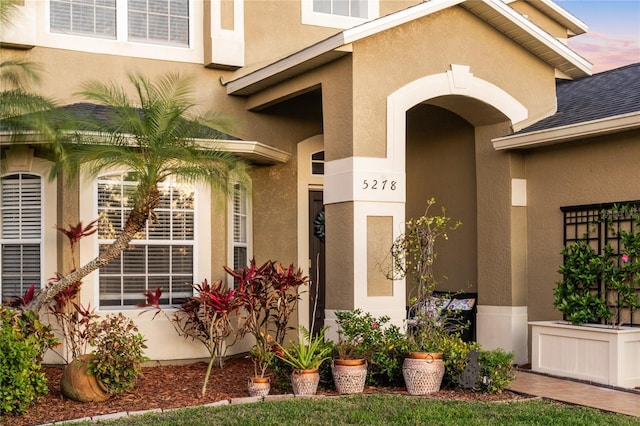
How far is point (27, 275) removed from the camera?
11.3m

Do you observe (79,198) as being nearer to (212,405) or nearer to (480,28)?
(212,405)

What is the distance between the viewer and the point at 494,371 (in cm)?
928

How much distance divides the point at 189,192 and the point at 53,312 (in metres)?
2.59

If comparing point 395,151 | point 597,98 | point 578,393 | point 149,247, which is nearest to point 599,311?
point 578,393

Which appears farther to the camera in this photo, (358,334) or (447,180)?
(447,180)

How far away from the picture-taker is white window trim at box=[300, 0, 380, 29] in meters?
13.6

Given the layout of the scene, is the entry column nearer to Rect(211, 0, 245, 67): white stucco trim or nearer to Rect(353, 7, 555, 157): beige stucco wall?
Rect(353, 7, 555, 157): beige stucco wall

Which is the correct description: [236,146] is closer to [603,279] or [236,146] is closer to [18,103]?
[18,103]

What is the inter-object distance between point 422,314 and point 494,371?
110 cm

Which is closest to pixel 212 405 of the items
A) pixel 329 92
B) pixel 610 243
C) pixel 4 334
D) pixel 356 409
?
pixel 356 409

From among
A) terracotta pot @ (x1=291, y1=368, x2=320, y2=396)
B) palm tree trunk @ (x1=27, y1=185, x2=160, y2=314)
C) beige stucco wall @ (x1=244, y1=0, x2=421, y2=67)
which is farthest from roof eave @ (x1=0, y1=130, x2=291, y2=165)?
terracotta pot @ (x1=291, y1=368, x2=320, y2=396)

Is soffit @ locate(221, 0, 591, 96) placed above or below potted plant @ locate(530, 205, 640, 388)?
above

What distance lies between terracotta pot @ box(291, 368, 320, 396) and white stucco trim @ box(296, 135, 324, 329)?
395 centimetres

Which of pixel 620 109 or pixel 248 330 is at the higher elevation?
pixel 620 109
